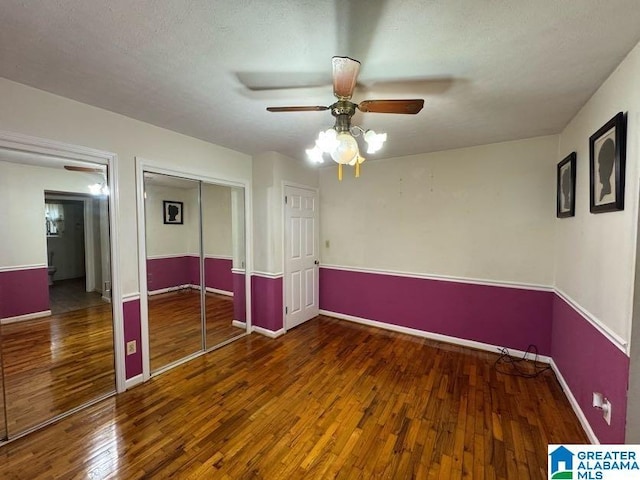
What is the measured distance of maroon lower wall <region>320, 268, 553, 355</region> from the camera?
2916mm

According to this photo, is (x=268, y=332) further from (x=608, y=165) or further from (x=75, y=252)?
(x=608, y=165)

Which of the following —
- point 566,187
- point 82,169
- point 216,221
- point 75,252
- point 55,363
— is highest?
point 82,169

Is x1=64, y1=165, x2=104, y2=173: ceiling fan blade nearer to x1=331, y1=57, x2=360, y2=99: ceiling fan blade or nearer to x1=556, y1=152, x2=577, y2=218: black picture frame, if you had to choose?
x1=331, y1=57, x2=360, y2=99: ceiling fan blade

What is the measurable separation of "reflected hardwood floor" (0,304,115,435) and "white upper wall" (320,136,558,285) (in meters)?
2.92

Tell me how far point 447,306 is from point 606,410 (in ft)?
5.76

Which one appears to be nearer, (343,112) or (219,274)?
(343,112)

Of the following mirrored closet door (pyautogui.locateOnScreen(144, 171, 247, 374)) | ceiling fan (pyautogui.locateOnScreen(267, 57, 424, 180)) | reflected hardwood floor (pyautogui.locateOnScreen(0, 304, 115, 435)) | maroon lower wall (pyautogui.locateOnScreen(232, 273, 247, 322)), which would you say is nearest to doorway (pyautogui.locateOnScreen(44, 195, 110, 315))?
reflected hardwood floor (pyautogui.locateOnScreen(0, 304, 115, 435))

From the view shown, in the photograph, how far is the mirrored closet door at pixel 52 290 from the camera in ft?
6.35

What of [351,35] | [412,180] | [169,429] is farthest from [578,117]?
[169,429]

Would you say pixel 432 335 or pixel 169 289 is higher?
pixel 169 289

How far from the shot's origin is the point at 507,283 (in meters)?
3.02

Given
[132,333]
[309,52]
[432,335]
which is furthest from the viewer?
[432,335]

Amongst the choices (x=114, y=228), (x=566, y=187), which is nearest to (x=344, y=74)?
(x=114, y=228)

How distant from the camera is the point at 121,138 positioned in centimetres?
232
